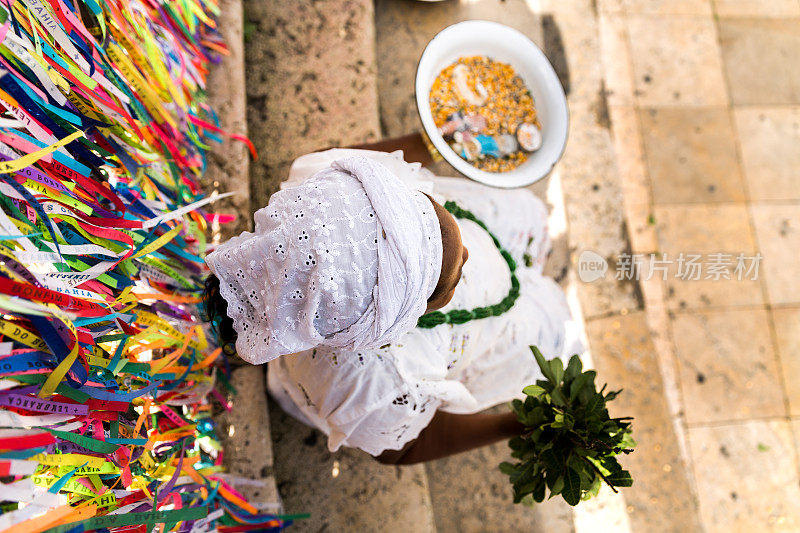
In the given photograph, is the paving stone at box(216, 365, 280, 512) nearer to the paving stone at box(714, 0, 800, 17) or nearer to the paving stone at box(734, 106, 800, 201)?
the paving stone at box(734, 106, 800, 201)

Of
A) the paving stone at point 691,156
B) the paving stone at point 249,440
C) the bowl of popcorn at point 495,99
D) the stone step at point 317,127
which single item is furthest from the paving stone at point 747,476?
the paving stone at point 249,440

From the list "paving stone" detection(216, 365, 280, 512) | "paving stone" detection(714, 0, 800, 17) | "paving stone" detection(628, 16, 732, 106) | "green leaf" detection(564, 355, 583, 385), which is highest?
"paving stone" detection(714, 0, 800, 17)

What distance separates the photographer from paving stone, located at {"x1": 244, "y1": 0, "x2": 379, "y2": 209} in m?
1.89

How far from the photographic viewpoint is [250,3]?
6.46ft

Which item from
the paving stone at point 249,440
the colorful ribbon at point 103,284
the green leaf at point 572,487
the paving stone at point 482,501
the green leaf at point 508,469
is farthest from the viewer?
the paving stone at point 482,501

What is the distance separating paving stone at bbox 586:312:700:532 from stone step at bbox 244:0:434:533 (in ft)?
3.33

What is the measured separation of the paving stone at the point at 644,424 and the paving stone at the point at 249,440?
147cm

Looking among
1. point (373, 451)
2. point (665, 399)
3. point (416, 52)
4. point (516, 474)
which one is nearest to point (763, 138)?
point (665, 399)

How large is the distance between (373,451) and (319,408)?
0.20m

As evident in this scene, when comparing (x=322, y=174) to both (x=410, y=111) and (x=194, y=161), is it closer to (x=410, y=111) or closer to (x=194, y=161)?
(x=194, y=161)

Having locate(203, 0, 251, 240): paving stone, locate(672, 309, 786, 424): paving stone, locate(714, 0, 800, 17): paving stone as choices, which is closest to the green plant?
locate(203, 0, 251, 240): paving stone

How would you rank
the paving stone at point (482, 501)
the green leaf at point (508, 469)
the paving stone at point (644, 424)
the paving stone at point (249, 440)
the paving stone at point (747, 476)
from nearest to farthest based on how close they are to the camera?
the green leaf at point (508, 469), the paving stone at point (249, 440), the paving stone at point (482, 501), the paving stone at point (644, 424), the paving stone at point (747, 476)

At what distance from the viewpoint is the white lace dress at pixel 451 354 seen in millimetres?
1157

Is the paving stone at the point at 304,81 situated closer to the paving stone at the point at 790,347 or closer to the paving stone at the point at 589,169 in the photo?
the paving stone at the point at 589,169
